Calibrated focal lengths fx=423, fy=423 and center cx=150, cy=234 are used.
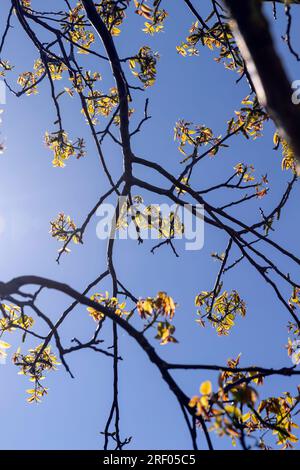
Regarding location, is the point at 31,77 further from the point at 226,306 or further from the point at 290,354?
the point at 290,354

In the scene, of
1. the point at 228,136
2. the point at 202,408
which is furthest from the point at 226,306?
the point at 202,408

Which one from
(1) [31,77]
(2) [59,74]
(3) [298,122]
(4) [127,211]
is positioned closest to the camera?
(3) [298,122]

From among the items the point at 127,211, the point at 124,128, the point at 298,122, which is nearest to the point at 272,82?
the point at 298,122

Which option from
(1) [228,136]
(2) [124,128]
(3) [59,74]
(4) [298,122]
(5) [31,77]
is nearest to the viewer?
(4) [298,122]

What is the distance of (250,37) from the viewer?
1417 mm

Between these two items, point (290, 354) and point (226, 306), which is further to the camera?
point (226, 306)

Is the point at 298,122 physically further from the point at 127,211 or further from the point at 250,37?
the point at 127,211

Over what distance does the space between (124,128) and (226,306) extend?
2661mm

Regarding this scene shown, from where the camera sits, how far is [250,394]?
6.92ft

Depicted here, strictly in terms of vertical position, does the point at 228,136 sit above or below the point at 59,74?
below

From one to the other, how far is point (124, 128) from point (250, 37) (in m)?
3.12
